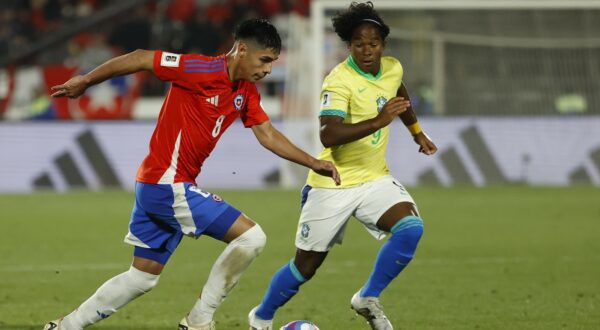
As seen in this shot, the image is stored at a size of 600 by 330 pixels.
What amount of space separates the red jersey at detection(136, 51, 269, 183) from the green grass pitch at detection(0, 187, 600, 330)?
1597mm

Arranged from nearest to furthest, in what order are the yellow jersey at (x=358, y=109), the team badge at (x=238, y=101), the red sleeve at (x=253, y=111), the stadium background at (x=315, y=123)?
the team badge at (x=238, y=101)
the red sleeve at (x=253, y=111)
the yellow jersey at (x=358, y=109)
the stadium background at (x=315, y=123)

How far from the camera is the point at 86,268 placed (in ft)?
36.7

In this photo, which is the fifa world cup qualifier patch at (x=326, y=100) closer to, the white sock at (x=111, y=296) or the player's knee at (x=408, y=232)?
the player's knee at (x=408, y=232)

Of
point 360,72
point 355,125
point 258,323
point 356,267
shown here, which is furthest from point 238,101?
point 356,267

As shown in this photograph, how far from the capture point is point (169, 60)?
6488 mm

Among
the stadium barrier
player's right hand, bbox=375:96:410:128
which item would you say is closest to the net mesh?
the stadium barrier

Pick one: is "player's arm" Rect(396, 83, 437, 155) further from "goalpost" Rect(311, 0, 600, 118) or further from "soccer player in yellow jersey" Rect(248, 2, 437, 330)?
"goalpost" Rect(311, 0, 600, 118)

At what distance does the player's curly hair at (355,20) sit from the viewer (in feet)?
23.8

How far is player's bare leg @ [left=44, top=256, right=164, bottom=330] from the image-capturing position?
667cm

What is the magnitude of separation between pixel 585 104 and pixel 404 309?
13.0 m

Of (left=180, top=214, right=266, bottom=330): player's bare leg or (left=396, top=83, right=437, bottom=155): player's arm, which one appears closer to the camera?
(left=180, top=214, right=266, bottom=330): player's bare leg

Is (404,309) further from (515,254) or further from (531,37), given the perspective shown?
(531,37)

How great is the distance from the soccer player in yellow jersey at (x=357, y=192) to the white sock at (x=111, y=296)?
3.15ft

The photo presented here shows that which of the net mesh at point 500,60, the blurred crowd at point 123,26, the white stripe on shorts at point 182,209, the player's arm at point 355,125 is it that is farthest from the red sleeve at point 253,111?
the blurred crowd at point 123,26
